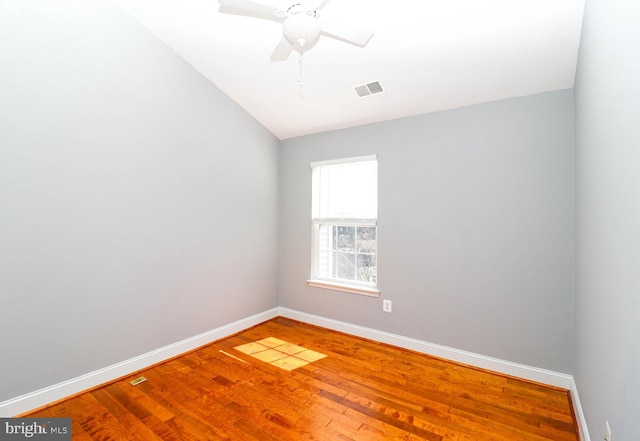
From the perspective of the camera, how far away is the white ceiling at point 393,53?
196cm

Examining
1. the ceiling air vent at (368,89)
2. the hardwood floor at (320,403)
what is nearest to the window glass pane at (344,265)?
the hardwood floor at (320,403)

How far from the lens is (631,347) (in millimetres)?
988

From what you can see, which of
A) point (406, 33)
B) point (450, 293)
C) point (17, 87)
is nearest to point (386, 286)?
point (450, 293)

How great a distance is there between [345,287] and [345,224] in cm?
72

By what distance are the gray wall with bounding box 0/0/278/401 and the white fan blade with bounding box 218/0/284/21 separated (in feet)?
4.54

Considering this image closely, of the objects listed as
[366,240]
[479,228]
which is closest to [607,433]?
[479,228]

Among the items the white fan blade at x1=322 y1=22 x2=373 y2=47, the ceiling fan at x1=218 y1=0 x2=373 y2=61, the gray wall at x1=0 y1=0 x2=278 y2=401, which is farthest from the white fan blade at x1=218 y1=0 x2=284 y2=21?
the gray wall at x1=0 y1=0 x2=278 y2=401

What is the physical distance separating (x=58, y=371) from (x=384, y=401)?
231 cm

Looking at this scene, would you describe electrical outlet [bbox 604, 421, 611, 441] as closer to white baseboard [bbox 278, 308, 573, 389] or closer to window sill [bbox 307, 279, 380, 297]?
white baseboard [bbox 278, 308, 573, 389]

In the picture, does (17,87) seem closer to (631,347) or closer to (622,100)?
(622,100)

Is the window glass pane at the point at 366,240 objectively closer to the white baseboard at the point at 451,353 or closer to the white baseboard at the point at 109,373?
the white baseboard at the point at 451,353

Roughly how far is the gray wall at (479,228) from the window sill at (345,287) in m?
0.07

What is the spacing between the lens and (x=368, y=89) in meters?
2.80

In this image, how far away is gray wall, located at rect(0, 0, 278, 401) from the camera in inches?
79.0
